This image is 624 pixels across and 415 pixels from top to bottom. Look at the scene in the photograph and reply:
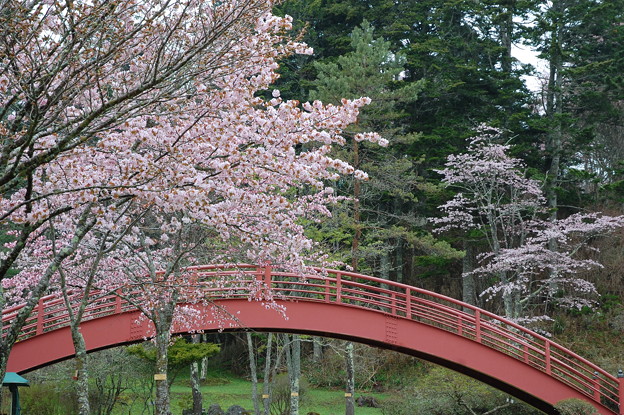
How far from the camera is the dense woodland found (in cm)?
545

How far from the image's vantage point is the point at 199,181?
19.4 ft

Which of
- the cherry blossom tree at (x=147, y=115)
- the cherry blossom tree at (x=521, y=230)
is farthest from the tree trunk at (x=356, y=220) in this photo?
the cherry blossom tree at (x=147, y=115)

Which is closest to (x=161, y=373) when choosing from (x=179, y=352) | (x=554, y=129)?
(x=179, y=352)

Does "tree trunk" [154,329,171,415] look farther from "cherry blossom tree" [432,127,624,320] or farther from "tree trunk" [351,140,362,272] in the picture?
"cherry blossom tree" [432,127,624,320]

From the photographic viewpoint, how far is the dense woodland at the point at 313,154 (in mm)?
5449

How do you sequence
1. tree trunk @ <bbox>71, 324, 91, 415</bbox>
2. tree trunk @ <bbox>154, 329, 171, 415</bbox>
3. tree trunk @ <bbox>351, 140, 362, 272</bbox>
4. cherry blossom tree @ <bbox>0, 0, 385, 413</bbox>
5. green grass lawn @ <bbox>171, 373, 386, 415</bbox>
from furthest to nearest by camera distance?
1. green grass lawn @ <bbox>171, 373, 386, 415</bbox>
2. tree trunk @ <bbox>351, 140, 362, 272</bbox>
3. tree trunk @ <bbox>154, 329, 171, 415</bbox>
4. tree trunk @ <bbox>71, 324, 91, 415</bbox>
5. cherry blossom tree @ <bbox>0, 0, 385, 413</bbox>

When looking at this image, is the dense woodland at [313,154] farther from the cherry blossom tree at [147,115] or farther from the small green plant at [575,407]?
the small green plant at [575,407]

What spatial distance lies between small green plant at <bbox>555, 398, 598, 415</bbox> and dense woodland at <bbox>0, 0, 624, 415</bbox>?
Answer: 3.14 meters

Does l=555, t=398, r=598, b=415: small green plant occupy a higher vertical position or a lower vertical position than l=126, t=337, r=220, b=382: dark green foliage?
lower

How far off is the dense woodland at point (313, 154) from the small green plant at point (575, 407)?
3144 millimetres

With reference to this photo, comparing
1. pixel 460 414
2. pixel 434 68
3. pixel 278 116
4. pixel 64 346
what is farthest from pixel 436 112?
pixel 278 116

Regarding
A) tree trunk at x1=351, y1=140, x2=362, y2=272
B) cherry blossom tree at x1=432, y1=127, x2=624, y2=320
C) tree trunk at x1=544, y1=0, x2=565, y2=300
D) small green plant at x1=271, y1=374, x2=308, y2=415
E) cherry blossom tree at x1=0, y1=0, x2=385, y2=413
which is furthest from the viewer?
tree trunk at x1=544, y1=0, x2=565, y2=300

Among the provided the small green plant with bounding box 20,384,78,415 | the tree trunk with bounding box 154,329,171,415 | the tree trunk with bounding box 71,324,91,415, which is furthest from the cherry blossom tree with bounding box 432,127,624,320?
the small green plant with bounding box 20,384,78,415

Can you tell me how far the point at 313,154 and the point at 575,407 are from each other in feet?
27.3
